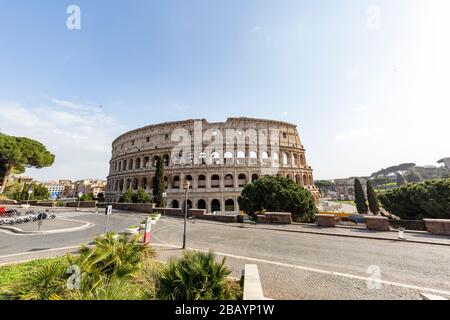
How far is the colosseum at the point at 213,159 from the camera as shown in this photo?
131 feet

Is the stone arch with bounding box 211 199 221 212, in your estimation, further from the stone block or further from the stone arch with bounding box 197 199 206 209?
the stone block

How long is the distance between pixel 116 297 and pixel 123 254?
8.52 ft

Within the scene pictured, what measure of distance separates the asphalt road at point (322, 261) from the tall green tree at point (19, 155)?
37.6 meters

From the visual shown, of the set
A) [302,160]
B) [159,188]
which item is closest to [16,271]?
[159,188]

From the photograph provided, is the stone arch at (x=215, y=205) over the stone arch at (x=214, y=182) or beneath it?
beneath

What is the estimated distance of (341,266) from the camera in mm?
7469

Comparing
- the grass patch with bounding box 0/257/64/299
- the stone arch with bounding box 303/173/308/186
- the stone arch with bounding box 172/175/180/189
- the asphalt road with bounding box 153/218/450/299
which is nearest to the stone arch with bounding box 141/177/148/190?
the stone arch with bounding box 172/175/180/189

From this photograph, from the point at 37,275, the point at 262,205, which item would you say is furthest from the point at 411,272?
the point at 262,205

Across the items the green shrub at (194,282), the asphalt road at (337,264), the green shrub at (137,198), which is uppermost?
the green shrub at (137,198)

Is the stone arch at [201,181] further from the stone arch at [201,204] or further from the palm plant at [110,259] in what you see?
the palm plant at [110,259]

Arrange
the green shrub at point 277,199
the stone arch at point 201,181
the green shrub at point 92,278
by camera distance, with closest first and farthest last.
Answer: the green shrub at point 92,278 → the green shrub at point 277,199 → the stone arch at point 201,181

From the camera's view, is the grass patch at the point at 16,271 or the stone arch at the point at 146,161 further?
the stone arch at the point at 146,161

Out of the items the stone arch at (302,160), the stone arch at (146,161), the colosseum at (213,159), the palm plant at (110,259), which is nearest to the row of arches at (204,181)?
the colosseum at (213,159)
